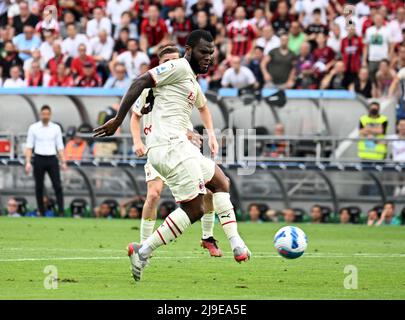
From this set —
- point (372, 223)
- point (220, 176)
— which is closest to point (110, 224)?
point (372, 223)

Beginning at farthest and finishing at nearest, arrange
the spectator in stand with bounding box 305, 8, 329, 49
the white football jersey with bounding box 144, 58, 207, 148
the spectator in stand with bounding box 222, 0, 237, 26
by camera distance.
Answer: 1. the spectator in stand with bounding box 222, 0, 237, 26
2. the spectator in stand with bounding box 305, 8, 329, 49
3. the white football jersey with bounding box 144, 58, 207, 148

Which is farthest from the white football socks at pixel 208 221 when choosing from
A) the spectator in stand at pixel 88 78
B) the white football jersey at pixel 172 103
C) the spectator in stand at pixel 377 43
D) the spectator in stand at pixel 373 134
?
the spectator in stand at pixel 88 78

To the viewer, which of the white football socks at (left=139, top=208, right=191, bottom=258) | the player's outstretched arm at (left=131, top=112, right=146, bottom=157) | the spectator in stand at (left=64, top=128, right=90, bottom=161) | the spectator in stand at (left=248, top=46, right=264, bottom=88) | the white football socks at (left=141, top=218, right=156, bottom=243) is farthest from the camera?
the spectator in stand at (left=248, top=46, right=264, bottom=88)

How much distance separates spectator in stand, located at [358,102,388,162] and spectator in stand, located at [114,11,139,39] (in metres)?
8.06

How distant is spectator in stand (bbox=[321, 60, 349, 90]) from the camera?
3073cm

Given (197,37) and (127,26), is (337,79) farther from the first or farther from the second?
(197,37)

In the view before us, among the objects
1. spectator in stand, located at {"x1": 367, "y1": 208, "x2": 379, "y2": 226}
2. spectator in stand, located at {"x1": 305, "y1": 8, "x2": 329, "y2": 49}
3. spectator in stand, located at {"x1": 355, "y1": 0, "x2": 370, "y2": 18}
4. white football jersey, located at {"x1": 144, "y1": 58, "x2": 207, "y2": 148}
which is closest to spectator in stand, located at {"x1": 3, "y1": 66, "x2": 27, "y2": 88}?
spectator in stand, located at {"x1": 305, "y1": 8, "x2": 329, "y2": 49}

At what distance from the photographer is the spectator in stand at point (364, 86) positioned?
30469 mm

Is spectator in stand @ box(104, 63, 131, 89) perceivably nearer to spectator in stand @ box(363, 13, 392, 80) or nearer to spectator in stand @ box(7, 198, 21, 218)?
spectator in stand @ box(7, 198, 21, 218)

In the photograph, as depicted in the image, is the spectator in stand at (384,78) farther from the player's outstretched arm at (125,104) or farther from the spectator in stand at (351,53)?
the player's outstretched arm at (125,104)

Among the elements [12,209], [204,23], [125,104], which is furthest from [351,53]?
[125,104]

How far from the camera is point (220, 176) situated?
1449 centimetres
